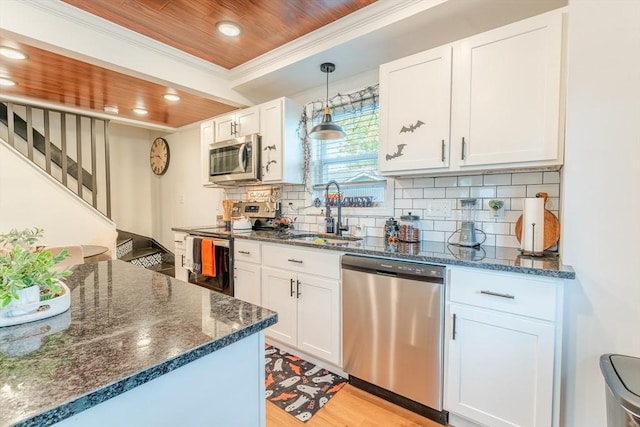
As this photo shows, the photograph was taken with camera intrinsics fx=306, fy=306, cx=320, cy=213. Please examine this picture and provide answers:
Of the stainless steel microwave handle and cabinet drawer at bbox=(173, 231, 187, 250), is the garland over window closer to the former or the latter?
the stainless steel microwave handle

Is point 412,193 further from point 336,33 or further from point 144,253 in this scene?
point 144,253

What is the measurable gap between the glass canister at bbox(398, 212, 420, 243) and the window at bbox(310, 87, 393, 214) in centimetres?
22

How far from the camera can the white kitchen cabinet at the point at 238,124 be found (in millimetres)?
3137

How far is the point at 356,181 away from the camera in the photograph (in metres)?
2.78

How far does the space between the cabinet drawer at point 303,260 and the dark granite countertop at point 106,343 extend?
113 centimetres

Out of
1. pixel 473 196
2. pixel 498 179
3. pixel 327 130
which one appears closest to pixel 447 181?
pixel 473 196

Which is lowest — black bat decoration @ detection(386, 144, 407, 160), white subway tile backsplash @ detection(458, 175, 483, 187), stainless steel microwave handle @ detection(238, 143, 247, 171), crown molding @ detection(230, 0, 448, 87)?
white subway tile backsplash @ detection(458, 175, 483, 187)

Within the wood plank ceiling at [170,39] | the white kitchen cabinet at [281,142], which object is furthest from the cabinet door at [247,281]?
the wood plank ceiling at [170,39]

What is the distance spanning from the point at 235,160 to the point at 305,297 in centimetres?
171

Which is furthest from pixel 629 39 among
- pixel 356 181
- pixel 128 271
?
pixel 128 271

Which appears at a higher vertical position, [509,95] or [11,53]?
[11,53]

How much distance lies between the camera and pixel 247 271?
8.84 feet

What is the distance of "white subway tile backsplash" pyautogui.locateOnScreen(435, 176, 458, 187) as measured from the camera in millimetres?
2217

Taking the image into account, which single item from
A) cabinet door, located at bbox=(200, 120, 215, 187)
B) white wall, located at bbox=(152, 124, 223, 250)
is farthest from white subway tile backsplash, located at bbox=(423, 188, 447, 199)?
white wall, located at bbox=(152, 124, 223, 250)
